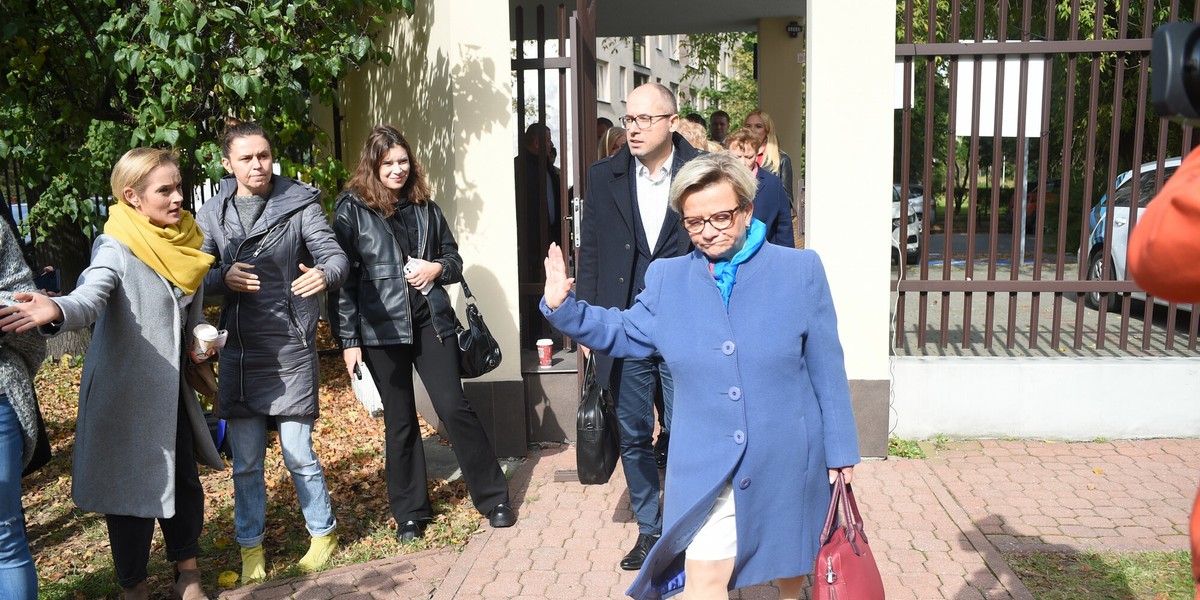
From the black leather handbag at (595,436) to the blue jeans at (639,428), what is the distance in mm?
63

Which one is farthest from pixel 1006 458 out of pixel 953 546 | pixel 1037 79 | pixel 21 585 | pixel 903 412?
pixel 21 585

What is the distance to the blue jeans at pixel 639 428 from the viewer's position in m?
4.35

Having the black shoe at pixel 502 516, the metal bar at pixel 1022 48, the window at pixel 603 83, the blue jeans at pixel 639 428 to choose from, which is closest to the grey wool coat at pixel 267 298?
the black shoe at pixel 502 516

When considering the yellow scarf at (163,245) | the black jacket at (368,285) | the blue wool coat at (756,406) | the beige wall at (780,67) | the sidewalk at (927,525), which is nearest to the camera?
the blue wool coat at (756,406)

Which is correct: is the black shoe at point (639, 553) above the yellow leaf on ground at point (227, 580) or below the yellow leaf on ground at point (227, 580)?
above

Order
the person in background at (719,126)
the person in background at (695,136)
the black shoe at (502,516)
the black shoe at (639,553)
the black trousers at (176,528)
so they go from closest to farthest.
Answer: the black trousers at (176,528) → the black shoe at (639,553) → the black shoe at (502,516) → the person in background at (695,136) → the person in background at (719,126)

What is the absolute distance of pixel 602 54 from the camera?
3553 cm

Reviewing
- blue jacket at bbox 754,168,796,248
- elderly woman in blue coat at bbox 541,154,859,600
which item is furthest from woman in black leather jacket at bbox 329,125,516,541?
elderly woman in blue coat at bbox 541,154,859,600

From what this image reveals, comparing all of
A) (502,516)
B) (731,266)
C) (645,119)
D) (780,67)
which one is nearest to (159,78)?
(645,119)

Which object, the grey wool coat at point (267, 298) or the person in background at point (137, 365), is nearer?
the person in background at point (137, 365)

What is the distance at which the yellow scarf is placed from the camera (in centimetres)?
369

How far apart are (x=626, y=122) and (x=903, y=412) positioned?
2.88m

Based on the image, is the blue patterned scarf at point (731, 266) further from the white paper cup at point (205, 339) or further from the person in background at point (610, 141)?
the person in background at point (610, 141)

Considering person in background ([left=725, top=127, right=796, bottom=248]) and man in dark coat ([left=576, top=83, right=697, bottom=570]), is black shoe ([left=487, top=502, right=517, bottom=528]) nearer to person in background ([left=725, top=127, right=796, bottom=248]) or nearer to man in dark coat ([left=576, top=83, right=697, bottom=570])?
man in dark coat ([left=576, top=83, right=697, bottom=570])
